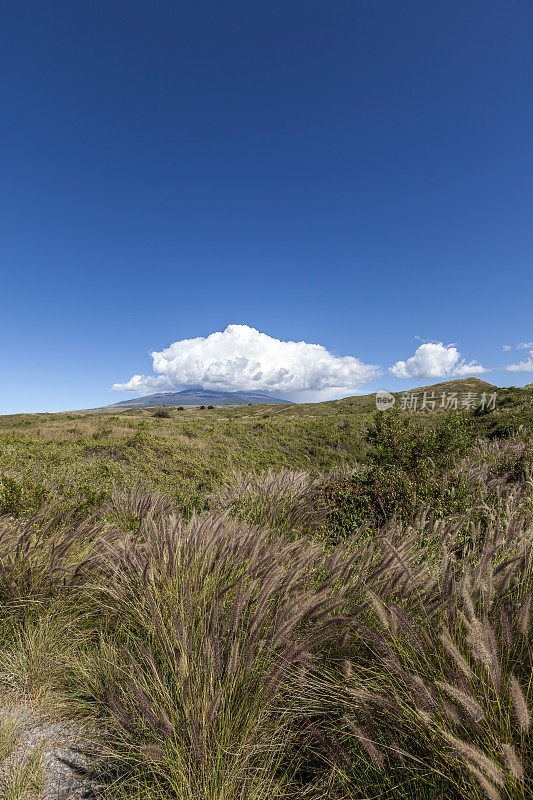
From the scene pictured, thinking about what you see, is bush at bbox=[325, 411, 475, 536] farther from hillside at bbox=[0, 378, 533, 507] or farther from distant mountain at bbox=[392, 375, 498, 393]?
distant mountain at bbox=[392, 375, 498, 393]

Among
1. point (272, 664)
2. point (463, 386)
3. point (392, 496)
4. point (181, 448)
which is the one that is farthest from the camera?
point (463, 386)

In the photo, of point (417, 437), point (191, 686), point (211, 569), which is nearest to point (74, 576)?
point (211, 569)

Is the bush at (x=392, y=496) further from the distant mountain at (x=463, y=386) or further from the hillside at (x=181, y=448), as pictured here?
the distant mountain at (x=463, y=386)

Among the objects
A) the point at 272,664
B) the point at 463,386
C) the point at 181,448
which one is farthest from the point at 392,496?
the point at 463,386

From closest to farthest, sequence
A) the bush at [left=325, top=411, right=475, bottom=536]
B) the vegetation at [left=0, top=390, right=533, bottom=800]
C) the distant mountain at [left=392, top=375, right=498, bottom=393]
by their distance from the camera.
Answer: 1. the vegetation at [left=0, top=390, right=533, bottom=800]
2. the bush at [left=325, top=411, right=475, bottom=536]
3. the distant mountain at [left=392, top=375, right=498, bottom=393]

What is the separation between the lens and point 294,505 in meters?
4.76

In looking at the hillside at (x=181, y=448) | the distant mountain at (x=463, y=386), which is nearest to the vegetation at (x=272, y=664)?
the hillside at (x=181, y=448)

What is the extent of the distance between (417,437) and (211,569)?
24.4 feet

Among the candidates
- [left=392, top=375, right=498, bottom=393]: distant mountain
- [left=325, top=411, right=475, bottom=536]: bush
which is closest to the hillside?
[left=325, top=411, right=475, bottom=536]: bush

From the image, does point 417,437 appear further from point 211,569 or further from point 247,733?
point 247,733

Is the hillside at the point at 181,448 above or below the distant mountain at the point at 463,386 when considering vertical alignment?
below

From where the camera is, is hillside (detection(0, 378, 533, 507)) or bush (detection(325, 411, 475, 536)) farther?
hillside (detection(0, 378, 533, 507))

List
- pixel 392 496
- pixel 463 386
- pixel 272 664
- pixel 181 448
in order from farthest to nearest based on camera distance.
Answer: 1. pixel 463 386
2. pixel 181 448
3. pixel 392 496
4. pixel 272 664

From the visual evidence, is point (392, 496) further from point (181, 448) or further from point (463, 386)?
point (463, 386)
